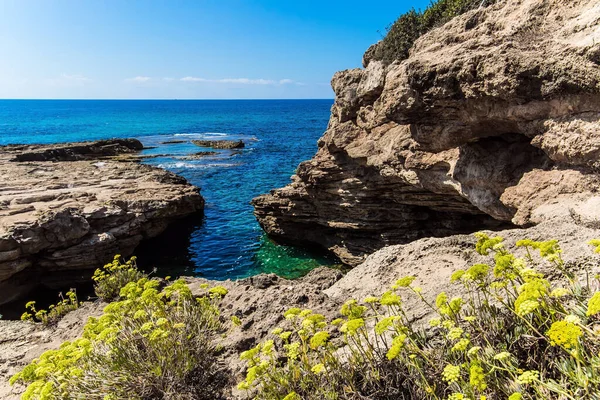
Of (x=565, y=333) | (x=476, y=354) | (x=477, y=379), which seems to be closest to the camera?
(x=565, y=333)

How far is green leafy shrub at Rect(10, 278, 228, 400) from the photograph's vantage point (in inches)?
178

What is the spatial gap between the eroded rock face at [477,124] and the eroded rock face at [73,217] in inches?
463

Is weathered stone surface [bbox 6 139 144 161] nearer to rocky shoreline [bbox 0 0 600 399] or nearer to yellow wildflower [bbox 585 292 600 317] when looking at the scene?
rocky shoreline [bbox 0 0 600 399]

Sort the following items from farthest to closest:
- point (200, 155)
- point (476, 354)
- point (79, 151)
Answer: point (200, 155) < point (79, 151) < point (476, 354)

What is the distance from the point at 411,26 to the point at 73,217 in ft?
62.1

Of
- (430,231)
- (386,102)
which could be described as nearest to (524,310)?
(386,102)

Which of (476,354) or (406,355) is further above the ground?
(476,354)

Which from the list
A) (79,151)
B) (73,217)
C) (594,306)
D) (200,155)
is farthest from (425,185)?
(79,151)

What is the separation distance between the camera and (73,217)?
1756cm

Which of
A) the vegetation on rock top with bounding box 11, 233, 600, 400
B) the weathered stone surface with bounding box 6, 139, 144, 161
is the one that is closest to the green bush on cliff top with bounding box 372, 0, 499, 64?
the vegetation on rock top with bounding box 11, 233, 600, 400

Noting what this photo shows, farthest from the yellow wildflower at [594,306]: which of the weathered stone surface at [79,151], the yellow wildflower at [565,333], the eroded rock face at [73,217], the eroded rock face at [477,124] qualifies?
the weathered stone surface at [79,151]

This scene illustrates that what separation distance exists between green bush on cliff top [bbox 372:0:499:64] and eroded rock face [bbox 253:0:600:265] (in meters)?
2.43

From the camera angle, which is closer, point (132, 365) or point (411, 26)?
point (132, 365)

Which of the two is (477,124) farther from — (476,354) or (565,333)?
(565,333)
